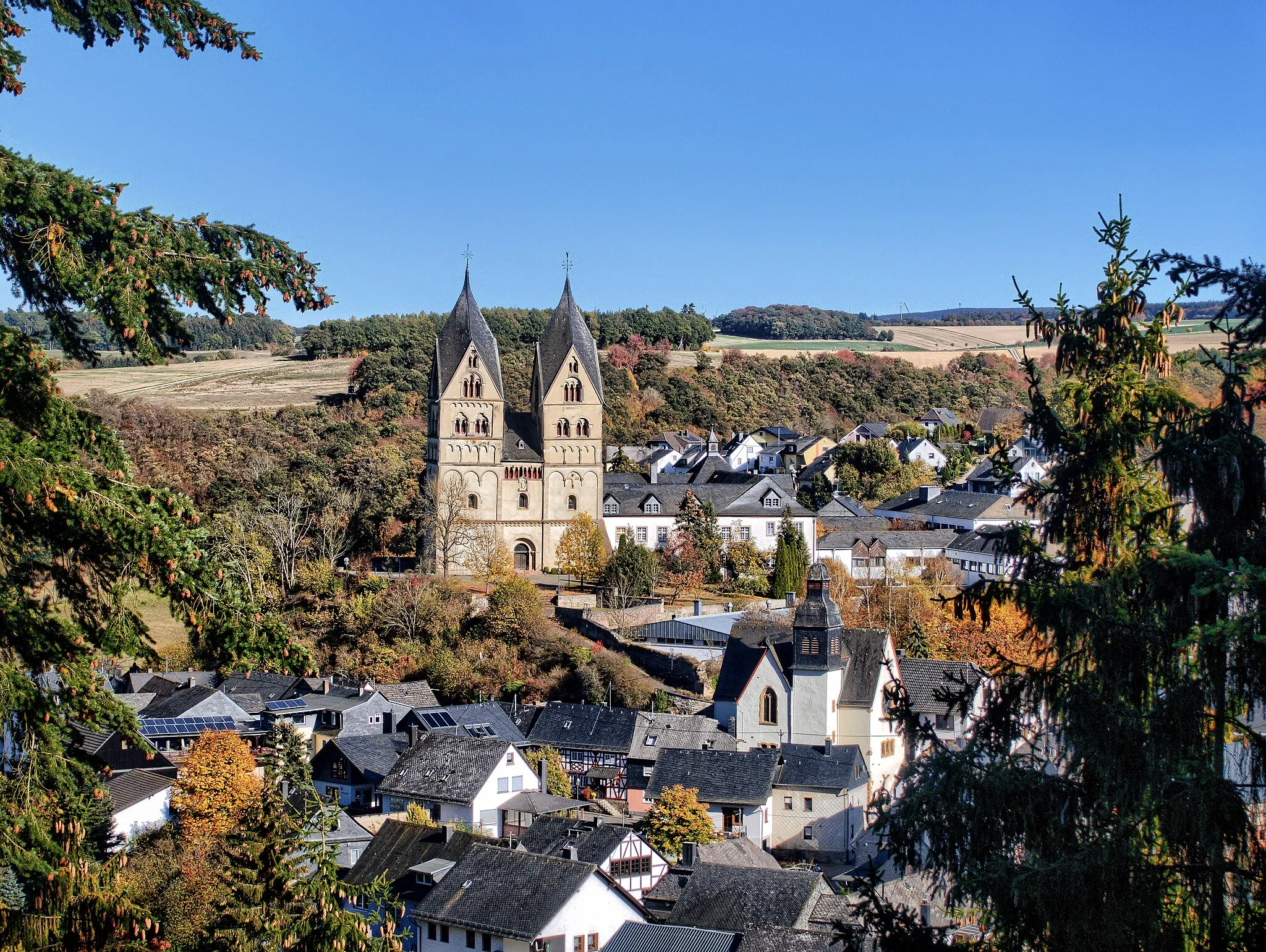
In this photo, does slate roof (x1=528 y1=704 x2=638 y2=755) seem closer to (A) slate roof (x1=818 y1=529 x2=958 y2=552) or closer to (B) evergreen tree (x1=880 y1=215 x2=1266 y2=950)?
(A) slate roof (x1=818 y1=529 x2=958 y2=552)

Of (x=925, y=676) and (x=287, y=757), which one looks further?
(x=925, y=676)

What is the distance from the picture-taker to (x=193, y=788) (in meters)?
34.2

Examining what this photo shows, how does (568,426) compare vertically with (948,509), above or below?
above

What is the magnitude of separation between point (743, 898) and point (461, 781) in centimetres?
1012

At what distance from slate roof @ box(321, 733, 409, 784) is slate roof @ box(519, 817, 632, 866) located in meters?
5.85

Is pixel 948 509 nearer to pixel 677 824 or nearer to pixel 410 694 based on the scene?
pixel 410 694

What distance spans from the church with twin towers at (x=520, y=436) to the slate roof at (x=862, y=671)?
55.2 ft

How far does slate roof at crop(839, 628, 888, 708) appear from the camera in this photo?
3953cm

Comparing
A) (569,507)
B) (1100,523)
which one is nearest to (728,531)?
(569,507)

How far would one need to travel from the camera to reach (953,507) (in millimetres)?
64500

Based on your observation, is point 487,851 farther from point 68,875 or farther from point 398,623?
point 68,875

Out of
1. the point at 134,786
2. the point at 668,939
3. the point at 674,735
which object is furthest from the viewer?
the point at 674,735

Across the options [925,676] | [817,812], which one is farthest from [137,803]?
[925,676]

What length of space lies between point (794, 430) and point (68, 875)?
8141 cm
